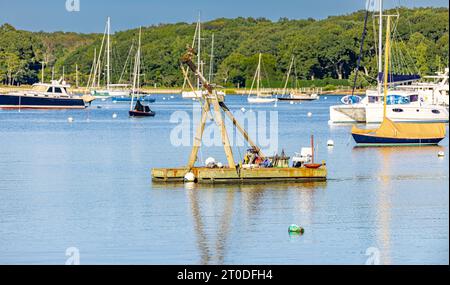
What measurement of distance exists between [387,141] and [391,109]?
76.9ft

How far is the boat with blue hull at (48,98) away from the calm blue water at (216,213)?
60.5 meters

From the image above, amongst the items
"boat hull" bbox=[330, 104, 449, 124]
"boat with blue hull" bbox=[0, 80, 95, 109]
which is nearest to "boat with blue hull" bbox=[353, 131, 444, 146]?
"boat hull" bbox=[330, 104, 449, 124]

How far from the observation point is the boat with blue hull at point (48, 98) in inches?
4589

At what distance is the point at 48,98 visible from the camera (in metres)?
116

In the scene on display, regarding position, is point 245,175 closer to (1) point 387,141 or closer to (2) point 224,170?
(2) point 224,170

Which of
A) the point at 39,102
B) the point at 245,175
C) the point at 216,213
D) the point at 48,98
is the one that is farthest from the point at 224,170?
the point at 39,102

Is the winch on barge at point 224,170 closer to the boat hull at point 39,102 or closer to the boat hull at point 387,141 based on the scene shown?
the boat hull at point 387,141

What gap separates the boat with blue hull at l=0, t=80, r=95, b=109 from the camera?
382 ft

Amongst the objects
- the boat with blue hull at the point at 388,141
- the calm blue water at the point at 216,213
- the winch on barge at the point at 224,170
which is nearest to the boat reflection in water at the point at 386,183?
the calm blue water at the point at 216,213

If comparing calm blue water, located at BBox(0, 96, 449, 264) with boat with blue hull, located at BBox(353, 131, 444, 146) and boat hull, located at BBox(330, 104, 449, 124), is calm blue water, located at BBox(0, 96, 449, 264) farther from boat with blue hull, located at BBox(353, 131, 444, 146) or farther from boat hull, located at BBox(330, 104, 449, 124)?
boat hull, located at BBox(330, 104, 449, 124)

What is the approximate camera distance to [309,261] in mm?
26359

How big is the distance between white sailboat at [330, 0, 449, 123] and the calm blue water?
79.3ft

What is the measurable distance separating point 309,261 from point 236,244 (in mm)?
2668
